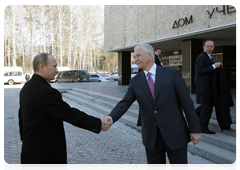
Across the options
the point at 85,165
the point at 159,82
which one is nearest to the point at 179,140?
the point at 159,82

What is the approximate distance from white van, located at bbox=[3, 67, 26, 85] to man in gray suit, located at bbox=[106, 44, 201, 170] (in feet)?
96.5

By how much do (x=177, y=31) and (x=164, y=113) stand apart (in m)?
7.71

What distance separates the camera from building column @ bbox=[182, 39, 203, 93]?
9719mm

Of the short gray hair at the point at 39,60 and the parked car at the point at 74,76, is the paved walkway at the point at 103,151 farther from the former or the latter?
the parked car at the point at 74,76

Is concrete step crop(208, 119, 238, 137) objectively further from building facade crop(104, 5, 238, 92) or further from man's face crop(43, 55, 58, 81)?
building facade crop(104, 5, 238, 92)

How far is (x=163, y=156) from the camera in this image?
2.26 meters

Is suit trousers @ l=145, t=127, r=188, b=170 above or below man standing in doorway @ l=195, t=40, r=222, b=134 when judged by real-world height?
below

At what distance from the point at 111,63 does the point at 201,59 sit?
185 ft

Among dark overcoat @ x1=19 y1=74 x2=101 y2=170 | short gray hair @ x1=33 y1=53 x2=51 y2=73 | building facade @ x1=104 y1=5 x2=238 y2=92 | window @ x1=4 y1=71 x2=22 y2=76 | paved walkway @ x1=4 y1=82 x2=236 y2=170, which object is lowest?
paved walkway @ x1=4 y1=82 x2=236 y2=170

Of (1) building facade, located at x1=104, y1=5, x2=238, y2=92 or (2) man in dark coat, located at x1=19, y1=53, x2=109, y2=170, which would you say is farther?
(1) building facade, located at x1=104, y1=5, x2=238, y2=92

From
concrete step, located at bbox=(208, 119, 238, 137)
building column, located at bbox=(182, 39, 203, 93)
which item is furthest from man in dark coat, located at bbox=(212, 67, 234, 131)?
building column, located at bbox=(182, 39, 203, 93)

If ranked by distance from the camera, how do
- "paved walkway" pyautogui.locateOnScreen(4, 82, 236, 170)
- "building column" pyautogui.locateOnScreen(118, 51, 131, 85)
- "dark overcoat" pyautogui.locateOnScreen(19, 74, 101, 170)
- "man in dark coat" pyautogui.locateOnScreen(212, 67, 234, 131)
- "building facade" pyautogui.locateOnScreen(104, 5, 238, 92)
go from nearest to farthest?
"dark overcoat" pyautogui.locateOnScreen(19, 74, 101, 170) → "paved walkway" pyautogui.locateOnScreen(4, 82, 236, 170) → "man in dark coat" pyautogui.locateOnScreen(212, 67, 234, 131) → "building facade" pyautogui.locateOnScreen(104, 5, 238, 92) → "building column" pyautogui.locateOnScreen(118, 51, 131, 85)

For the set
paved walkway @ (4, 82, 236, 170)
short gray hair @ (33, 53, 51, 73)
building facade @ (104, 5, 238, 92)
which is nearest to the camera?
short gray hair @ (33, 53, 51, 73)
